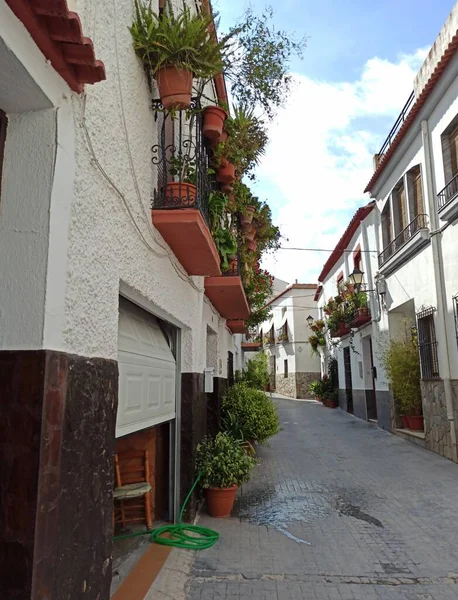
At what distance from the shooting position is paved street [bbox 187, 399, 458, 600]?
377 cm

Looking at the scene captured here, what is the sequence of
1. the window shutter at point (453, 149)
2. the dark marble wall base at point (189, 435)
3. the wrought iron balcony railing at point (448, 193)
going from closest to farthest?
the dark marble wall base at point (189, 435)
the wrought iron balcony railing at point (448, 193)
the window shutter at point (453, 149)

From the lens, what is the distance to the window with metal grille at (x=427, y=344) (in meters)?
9.50

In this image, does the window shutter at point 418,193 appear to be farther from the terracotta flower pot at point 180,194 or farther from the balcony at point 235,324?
the terracotta flower pot at point 180,194

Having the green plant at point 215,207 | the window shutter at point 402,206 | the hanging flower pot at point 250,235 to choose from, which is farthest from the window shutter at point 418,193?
the green plant at point 215,207

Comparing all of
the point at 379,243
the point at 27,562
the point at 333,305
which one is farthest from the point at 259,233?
the point at 333,305

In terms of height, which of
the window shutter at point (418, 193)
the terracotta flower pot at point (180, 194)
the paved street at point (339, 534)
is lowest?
the paved street at point (339, 534)

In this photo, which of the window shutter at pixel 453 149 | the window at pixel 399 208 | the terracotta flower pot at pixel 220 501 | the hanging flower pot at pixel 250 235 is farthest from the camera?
the window at pixel 399 208

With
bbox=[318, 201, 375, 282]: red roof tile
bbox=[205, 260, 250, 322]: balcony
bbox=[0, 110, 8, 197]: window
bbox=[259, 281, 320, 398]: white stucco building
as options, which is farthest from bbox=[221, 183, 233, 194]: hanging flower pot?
bbox=[259, 281, 320, 398]: white stucco building

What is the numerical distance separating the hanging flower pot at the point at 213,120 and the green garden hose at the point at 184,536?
3741mm

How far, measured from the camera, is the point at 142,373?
3953 mm

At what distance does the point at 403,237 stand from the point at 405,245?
0.85 metres

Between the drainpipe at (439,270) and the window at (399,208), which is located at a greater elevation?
the window at (399,208)

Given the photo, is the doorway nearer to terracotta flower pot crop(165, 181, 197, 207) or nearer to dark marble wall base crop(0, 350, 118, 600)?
terracotta flower pot crop(165, 181, 197, 207)

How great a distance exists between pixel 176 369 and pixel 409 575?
2.86 m
